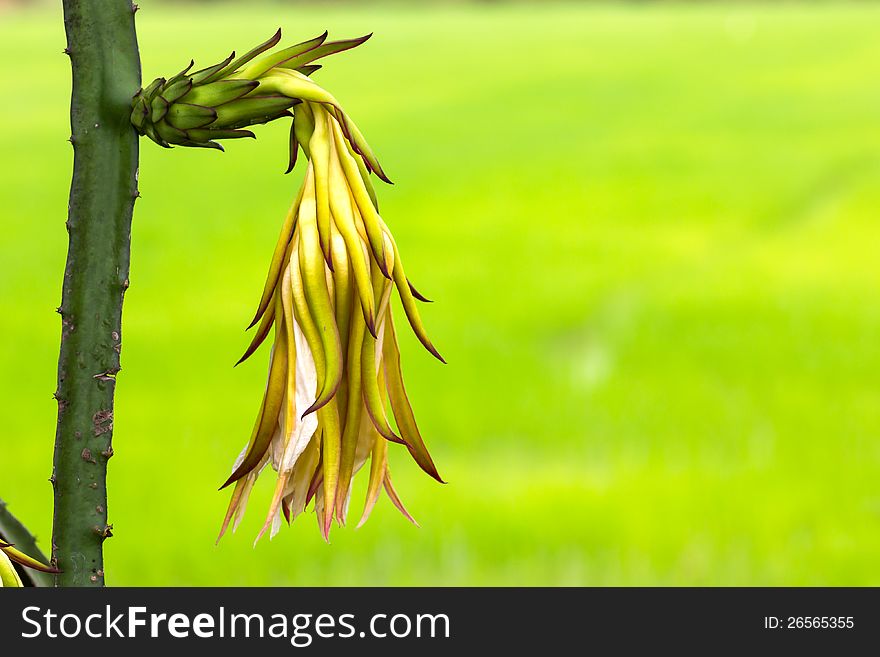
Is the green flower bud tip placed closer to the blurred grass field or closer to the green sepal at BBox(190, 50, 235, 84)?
the green sepal at BBox(190, 50, 235, 84)

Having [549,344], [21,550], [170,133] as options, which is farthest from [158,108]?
[549,344]

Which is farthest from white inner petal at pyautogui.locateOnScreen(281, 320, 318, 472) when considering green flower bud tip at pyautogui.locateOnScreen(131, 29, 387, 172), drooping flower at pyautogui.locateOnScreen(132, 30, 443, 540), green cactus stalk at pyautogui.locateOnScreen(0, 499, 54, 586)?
green cactus stalk at pyautogui.locateOnScreen(0, 499, 54, 586)

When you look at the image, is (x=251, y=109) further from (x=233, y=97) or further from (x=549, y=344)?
(x=549, y=344)

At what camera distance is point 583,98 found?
20.8 metres

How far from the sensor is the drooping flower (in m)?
0.84

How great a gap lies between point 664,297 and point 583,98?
483 inches

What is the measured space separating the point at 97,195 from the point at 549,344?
7614 mm

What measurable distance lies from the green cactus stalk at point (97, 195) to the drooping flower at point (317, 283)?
31 mm

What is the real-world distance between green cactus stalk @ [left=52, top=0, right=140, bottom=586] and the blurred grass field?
12.4 feet

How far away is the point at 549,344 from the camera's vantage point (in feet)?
27.8

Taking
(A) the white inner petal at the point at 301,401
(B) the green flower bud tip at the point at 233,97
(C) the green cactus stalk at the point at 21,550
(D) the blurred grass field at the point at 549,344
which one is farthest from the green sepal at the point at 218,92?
(D) the blurred grass field at the point at 549,344

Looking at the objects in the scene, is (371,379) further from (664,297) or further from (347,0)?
(347,0)
